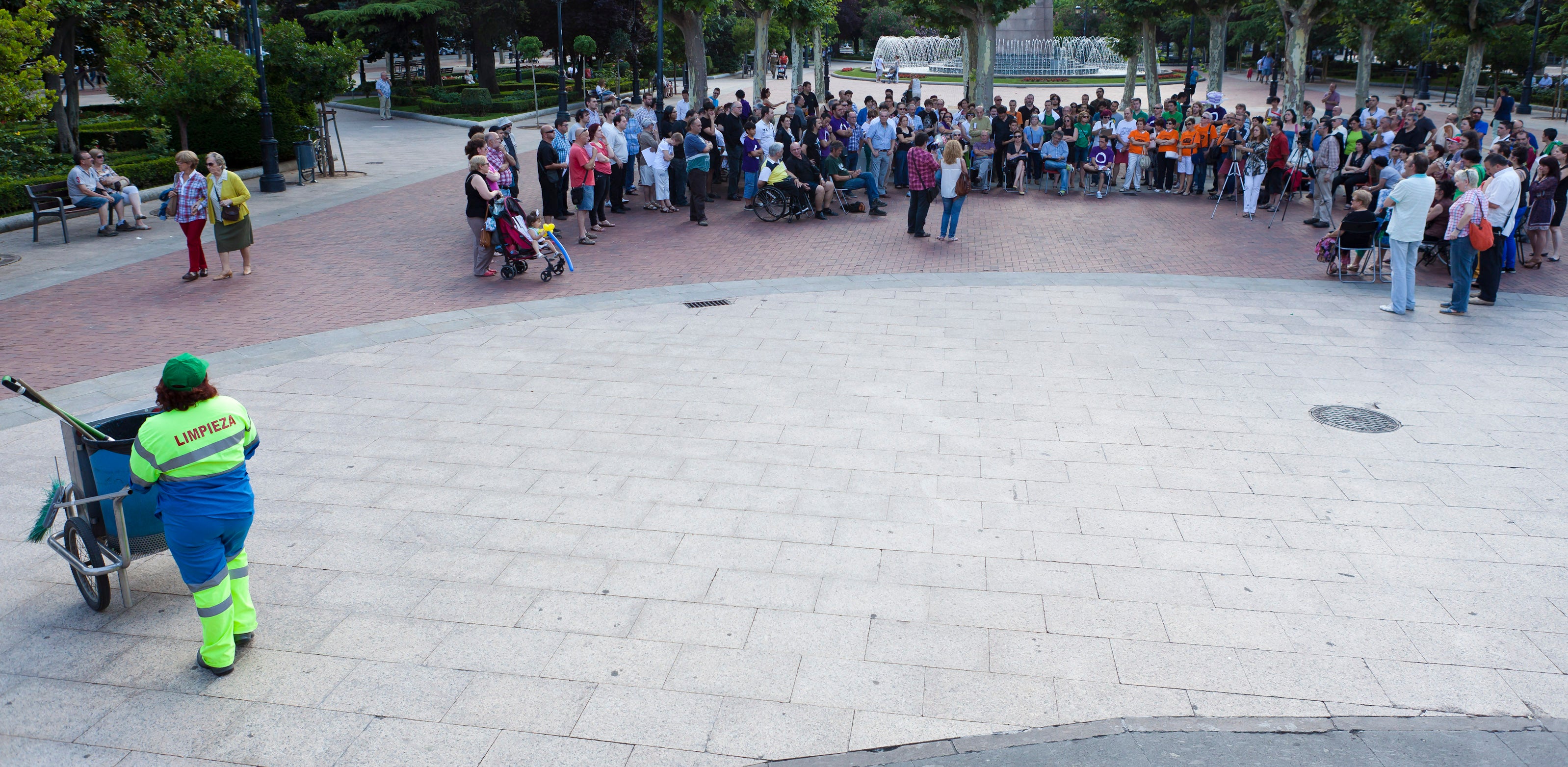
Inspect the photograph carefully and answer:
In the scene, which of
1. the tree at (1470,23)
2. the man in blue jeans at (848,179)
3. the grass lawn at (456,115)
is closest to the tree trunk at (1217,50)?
the tree at (1470,23)

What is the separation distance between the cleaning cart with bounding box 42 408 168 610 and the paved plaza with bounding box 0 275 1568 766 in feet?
1.21

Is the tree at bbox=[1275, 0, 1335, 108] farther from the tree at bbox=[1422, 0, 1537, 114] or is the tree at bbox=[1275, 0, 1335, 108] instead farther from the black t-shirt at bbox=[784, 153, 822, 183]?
the black t-shirt at bbox=[784, 153, 822, 183]

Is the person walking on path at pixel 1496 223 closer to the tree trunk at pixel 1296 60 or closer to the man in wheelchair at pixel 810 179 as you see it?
the man in wheelchair at pixel 810 179

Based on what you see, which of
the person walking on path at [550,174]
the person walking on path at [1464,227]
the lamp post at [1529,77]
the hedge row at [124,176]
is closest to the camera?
the person walking on path at [1464,227]

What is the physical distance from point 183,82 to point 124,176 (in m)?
2.37

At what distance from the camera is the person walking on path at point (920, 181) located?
1555 cm

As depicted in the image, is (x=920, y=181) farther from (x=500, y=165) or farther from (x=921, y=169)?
(x=500, y=165)

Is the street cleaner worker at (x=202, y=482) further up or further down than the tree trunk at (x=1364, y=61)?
further down

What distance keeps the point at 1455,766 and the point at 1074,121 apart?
17774mm

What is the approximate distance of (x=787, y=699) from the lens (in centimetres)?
493

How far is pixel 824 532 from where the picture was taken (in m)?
6.62

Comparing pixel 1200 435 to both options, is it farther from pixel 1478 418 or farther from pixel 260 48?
pixel 260 48

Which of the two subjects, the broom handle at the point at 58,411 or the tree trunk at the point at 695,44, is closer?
the broom handle at the point at 58,411

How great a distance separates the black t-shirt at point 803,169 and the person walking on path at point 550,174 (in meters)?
3.84
